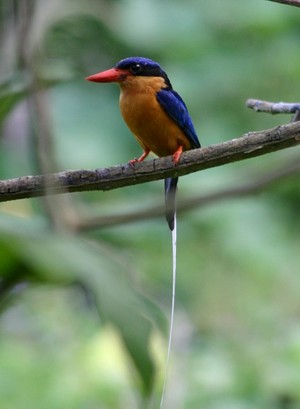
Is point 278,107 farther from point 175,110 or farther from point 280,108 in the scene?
point 175,110

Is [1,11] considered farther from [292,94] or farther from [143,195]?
[292,94]

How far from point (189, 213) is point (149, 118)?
33.3 inches

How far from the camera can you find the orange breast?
1969 mm

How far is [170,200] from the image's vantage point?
6.73ft

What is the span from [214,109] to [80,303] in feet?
2.57

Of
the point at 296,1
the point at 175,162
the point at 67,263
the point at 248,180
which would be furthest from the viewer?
the point at 248,180

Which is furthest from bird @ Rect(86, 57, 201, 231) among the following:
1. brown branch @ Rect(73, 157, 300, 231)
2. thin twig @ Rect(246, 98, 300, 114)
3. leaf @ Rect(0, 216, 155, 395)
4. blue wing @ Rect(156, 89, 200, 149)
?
leaf @ Rect(0, 216, 155, 395)

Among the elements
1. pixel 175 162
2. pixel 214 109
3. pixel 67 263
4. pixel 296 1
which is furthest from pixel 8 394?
pixel 214 109

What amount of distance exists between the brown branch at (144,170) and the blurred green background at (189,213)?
57 cm

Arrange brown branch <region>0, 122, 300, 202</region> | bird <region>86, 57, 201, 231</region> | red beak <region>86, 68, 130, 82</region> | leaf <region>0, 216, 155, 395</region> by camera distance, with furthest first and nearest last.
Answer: bird <region>86, 57, 201, 231</region> < red beak <region>86, 68, 130, 82</region> < brown branch <region>0, 122, 300, 202</region> < leaf <region>0, 216, 155, 395</region>

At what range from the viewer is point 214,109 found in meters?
3.10

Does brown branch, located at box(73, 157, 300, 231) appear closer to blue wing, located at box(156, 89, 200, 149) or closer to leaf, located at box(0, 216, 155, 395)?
blue wing, located at box(156, 89, 200, 149)

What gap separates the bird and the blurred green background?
0.23 metres

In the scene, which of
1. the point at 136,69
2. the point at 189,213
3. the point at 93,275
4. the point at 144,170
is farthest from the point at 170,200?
the point at 93,275
